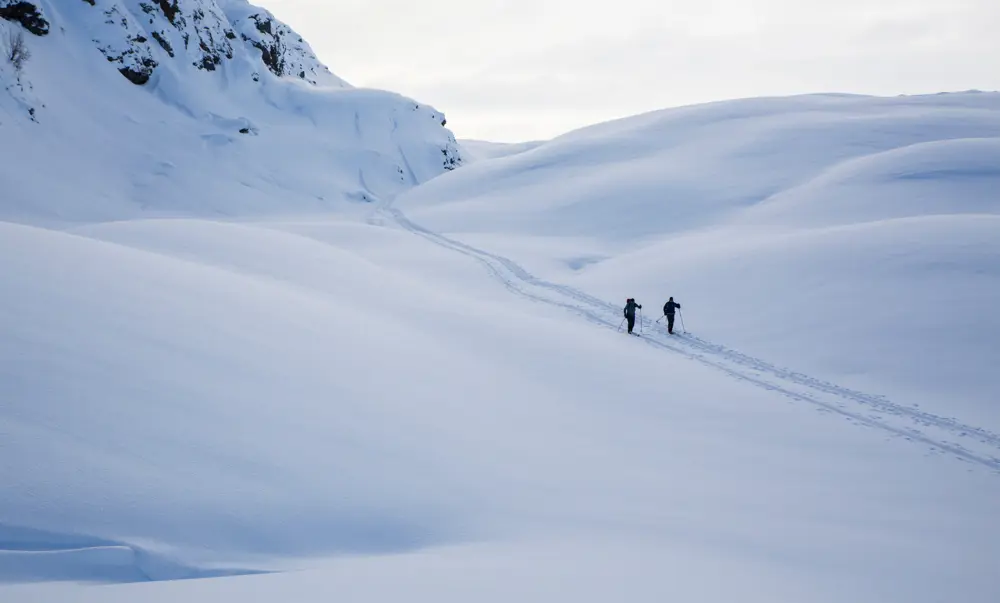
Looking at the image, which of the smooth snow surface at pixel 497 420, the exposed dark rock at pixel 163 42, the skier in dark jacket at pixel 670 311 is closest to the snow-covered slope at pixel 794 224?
the smooth snow surface at pixel 497 420

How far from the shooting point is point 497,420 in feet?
31.1

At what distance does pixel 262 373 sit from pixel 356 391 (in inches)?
49.1

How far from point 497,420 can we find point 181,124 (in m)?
54.0

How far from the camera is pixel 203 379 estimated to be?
7.39 meters

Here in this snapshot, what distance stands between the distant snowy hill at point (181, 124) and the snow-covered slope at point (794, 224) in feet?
38.2

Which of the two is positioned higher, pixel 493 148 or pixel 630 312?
pixel 493 148

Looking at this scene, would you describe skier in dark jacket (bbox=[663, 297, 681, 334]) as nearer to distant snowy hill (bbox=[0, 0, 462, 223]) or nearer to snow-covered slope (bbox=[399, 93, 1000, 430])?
snow-covered slope (bbox=[399, 93, 1000, 430])

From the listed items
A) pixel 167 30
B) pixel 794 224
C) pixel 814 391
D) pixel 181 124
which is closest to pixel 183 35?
pixel 167 30

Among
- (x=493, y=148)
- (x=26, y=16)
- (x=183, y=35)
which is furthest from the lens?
(x=493, y=148)

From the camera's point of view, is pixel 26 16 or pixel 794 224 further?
pixel 26 16

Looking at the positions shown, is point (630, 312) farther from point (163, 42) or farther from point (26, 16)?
point (163, 42)

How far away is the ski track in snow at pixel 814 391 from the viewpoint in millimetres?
10969

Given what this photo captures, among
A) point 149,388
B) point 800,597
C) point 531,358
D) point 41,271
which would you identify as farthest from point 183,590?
point 531,358

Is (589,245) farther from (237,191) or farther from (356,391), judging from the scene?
(237,191)
